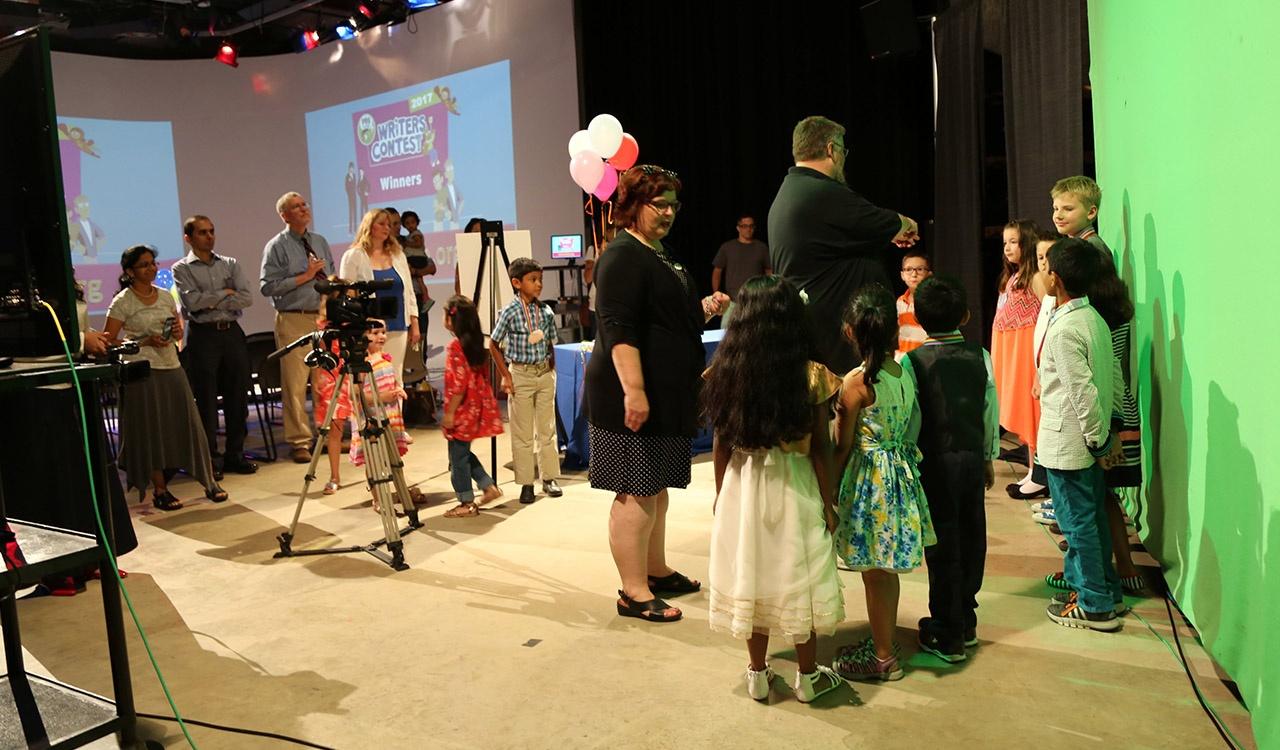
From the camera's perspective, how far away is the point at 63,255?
2.17m

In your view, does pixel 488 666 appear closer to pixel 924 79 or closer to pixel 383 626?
pixel 383 626

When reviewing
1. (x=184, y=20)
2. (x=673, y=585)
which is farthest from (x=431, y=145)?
(x=673, y=585)

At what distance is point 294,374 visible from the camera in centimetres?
699

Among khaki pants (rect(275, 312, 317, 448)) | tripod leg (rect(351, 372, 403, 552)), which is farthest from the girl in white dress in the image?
khaki pants (rect(275, 312, 317, 448))

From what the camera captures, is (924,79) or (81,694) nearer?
(81,694)

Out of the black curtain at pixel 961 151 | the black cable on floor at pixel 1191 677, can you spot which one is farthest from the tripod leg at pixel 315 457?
the black curtain at pixel 961 151

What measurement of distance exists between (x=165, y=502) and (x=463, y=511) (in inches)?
79.6

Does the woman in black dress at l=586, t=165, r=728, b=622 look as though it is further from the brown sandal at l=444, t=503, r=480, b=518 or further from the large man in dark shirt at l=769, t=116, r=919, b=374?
the brown sandal at l=444, t=503, r=480, b=518

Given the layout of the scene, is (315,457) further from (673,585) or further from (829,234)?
(829,234)

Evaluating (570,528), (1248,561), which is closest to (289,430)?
(570,528)

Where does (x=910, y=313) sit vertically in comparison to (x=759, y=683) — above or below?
above

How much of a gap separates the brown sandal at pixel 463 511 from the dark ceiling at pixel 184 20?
763cm

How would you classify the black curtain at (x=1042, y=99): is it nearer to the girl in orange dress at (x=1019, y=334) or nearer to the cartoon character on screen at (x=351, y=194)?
the girl in orange dress at (x=1019, y=334)

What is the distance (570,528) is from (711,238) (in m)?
5.40
